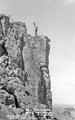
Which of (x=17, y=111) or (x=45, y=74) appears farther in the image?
(x=45, y=74)

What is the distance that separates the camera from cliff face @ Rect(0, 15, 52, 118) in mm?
60125

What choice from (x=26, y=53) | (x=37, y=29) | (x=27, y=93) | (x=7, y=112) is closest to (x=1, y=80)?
(x=27, y=93)

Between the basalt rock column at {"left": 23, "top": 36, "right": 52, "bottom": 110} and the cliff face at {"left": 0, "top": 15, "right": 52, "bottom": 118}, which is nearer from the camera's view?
the cliff face at {"left": 0, "top": 15, "right": 52, "bottom": 118}

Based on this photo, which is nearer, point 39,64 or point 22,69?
point 22,69

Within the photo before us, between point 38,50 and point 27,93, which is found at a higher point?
point 38,50

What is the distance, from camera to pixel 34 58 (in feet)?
249

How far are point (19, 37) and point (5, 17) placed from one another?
495cm

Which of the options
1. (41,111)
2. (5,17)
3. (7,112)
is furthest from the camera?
(5,17)

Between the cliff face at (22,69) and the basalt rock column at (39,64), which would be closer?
the cliff face at (22,69)

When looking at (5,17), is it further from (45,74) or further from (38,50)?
(45,74)

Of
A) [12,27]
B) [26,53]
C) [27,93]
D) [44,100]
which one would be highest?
[12,27]

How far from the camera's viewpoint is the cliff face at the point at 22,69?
197ft

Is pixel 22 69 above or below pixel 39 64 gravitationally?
below

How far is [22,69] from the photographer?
72.2m
